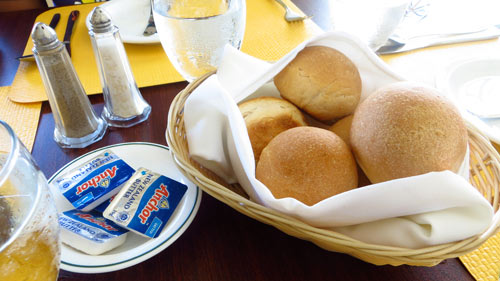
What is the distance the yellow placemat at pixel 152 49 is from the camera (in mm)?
683

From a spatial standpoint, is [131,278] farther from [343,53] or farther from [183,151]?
[343,53]

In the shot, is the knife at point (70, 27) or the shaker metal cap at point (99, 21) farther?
the knife at point (70, 27)

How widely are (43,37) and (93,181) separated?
9.0 inches

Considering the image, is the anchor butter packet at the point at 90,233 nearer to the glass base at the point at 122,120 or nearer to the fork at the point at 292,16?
the glass base at the point at 122,120

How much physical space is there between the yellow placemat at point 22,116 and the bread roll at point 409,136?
1.71ft

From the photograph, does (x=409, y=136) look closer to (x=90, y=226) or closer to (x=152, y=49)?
(x=90, y=226)

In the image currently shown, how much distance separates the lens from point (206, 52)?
63 cm

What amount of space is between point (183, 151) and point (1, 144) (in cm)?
20

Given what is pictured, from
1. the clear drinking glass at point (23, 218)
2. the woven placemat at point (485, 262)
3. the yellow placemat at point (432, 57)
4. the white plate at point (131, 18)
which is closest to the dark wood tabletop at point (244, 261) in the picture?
the woven placemat at point (485, 262)

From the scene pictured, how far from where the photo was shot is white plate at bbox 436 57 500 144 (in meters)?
0.55

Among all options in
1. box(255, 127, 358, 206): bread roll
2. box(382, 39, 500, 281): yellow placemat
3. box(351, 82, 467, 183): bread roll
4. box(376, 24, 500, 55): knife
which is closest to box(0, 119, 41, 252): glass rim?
box(255, 127, 358, 206): bread roll

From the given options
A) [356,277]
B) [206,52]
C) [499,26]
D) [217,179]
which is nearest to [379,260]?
[356,277]

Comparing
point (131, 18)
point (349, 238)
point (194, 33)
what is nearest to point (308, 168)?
point (349, 238)

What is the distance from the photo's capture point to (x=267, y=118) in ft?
1.52
